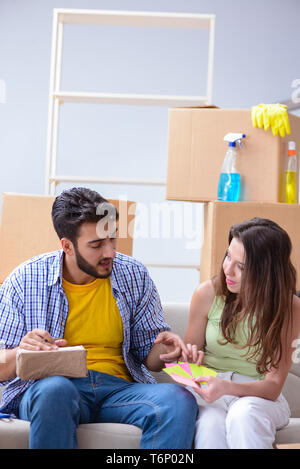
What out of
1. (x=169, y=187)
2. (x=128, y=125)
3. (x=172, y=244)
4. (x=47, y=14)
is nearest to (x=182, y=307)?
(x=169, y=187)

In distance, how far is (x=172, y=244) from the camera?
4.07 metres

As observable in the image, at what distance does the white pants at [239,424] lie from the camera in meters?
1.54

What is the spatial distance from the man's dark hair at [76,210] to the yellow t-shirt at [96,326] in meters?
0.18

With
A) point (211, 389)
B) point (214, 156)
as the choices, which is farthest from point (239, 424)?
point (214, 156)

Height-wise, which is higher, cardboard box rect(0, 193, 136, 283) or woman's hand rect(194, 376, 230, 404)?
cardboard box rect(0, 193, 136, 283)

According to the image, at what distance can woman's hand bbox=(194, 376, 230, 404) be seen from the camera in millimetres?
1627

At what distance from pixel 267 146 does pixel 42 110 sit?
204cm

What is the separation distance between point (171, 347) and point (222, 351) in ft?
0.53

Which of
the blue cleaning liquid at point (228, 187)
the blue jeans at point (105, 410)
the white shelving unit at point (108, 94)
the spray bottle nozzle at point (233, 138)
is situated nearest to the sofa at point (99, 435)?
the blue jeans at point (105, 410)

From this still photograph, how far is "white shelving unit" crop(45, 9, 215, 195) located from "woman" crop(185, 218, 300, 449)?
1.18 metres

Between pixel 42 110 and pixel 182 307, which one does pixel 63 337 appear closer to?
pixel 182 307

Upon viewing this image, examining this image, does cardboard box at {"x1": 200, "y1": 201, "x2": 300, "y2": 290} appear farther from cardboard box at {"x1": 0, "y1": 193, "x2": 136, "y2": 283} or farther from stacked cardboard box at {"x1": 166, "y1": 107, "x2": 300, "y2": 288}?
cardboard box at {"x1": 0, "y1": 193, "x2": 136, "y2": 283}

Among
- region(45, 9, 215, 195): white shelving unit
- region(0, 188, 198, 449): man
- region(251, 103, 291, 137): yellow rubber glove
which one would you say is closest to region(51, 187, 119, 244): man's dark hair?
region(0, 188, 198, 449): man

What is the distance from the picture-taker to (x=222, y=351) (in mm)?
1868
